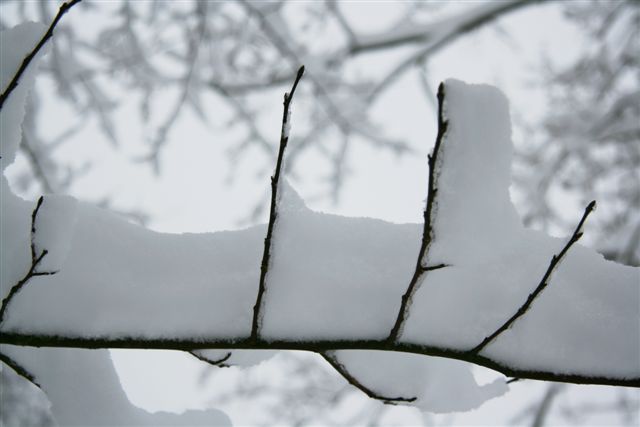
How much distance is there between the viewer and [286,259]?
732 mm

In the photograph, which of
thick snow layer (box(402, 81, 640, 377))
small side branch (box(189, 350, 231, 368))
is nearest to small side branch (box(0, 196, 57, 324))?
small side branch (box(189, 350, 231, 368))

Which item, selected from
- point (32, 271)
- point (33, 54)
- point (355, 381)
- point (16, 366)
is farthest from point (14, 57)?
point (355, 381)

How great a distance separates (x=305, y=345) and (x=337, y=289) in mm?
97

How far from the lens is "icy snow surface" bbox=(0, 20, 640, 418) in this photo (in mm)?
682

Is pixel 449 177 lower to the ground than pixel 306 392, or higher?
higher

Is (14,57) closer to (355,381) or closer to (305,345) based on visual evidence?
(305,345)

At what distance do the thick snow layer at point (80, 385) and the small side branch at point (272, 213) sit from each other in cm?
35

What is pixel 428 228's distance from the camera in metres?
0.56

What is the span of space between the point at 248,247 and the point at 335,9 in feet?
9.22

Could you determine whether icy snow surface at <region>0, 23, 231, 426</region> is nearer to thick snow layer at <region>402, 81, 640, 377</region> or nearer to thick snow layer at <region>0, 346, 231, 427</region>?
thick snow layer at <region>0, 346, 231, 427</region>

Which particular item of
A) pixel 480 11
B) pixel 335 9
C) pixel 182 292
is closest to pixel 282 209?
pixel 182 292

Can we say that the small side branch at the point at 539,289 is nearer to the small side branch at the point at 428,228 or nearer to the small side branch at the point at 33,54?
the small side branch at the point at 428,228

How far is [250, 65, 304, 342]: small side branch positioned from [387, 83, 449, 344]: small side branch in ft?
0.53

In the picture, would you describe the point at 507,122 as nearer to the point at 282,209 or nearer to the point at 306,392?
the point at 282,209
